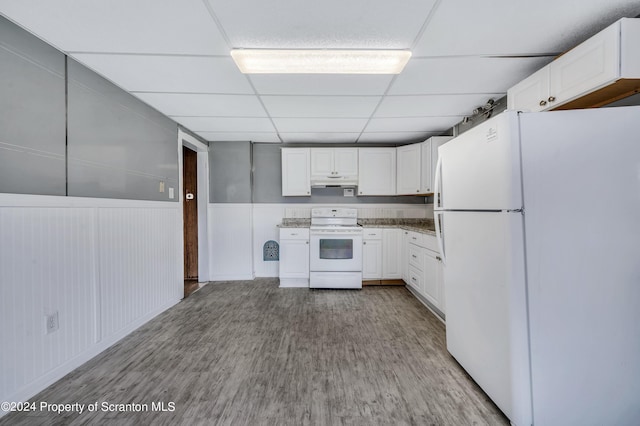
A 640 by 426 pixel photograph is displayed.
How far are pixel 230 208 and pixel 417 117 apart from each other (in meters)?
2.98

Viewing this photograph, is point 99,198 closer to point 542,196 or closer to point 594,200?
point 542,196

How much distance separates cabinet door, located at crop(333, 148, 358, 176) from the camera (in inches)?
169

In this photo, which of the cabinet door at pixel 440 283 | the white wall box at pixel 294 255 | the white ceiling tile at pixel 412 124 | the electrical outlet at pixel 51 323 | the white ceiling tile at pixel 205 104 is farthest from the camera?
the white wall box at pixel 294 255

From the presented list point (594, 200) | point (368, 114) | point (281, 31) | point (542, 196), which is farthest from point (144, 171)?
point (594, 200)

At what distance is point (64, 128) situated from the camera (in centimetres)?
188

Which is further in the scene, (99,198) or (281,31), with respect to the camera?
(99,198)

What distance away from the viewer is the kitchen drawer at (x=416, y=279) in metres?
3.32

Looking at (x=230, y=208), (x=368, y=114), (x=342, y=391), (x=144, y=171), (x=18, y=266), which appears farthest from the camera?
(x=230, y=208)

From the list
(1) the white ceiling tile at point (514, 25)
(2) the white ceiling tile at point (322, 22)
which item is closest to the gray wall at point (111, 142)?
(2) the white ceiling tile at point (322, 22)

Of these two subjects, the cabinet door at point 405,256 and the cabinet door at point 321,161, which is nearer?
the cabinet door at point 405,256

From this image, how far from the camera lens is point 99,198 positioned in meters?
2.17

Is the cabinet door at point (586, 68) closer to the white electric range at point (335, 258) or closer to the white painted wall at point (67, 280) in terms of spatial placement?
the white electric range at point (335, 258)

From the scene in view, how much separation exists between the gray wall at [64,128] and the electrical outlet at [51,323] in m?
0.79

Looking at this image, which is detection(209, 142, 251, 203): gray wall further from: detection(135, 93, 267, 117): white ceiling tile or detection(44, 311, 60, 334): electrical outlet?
detection(44, 311, 60, 334): electrical outlet
